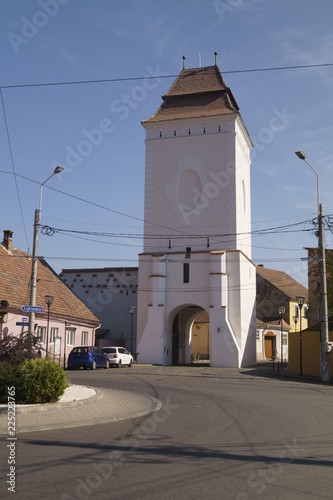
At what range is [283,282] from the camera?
249ft

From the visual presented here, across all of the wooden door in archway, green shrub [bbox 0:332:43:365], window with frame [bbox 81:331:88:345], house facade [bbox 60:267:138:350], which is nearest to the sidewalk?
green shrub [bbox 0:332:43:365]

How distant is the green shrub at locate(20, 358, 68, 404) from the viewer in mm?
14844

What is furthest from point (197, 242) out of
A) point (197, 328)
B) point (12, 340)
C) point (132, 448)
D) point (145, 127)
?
point (132, 448)

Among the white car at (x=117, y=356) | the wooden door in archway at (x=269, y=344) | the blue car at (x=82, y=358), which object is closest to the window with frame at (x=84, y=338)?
the white car at (x=117, y=356)

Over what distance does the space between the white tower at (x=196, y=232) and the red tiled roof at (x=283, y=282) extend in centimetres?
2327

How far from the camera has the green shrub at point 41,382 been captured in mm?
14844

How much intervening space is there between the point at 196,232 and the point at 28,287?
1542 cm

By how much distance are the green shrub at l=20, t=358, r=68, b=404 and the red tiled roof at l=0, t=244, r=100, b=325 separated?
1626 cm

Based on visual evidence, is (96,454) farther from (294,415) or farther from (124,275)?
(124,275)

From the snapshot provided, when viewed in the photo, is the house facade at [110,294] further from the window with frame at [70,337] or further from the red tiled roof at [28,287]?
the window with frame at [70,337]

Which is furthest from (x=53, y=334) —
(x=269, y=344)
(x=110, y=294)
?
(x=269, y=344)

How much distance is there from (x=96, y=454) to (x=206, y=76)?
156ft

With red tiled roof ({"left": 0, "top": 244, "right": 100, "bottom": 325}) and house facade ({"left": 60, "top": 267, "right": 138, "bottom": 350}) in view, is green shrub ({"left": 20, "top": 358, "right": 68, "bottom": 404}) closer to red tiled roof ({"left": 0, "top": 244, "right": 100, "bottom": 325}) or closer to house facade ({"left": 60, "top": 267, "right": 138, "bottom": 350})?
red tiled roof ({"left": 0, "top": 244, "right": 100, "bottom": 325})

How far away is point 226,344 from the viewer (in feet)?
144
